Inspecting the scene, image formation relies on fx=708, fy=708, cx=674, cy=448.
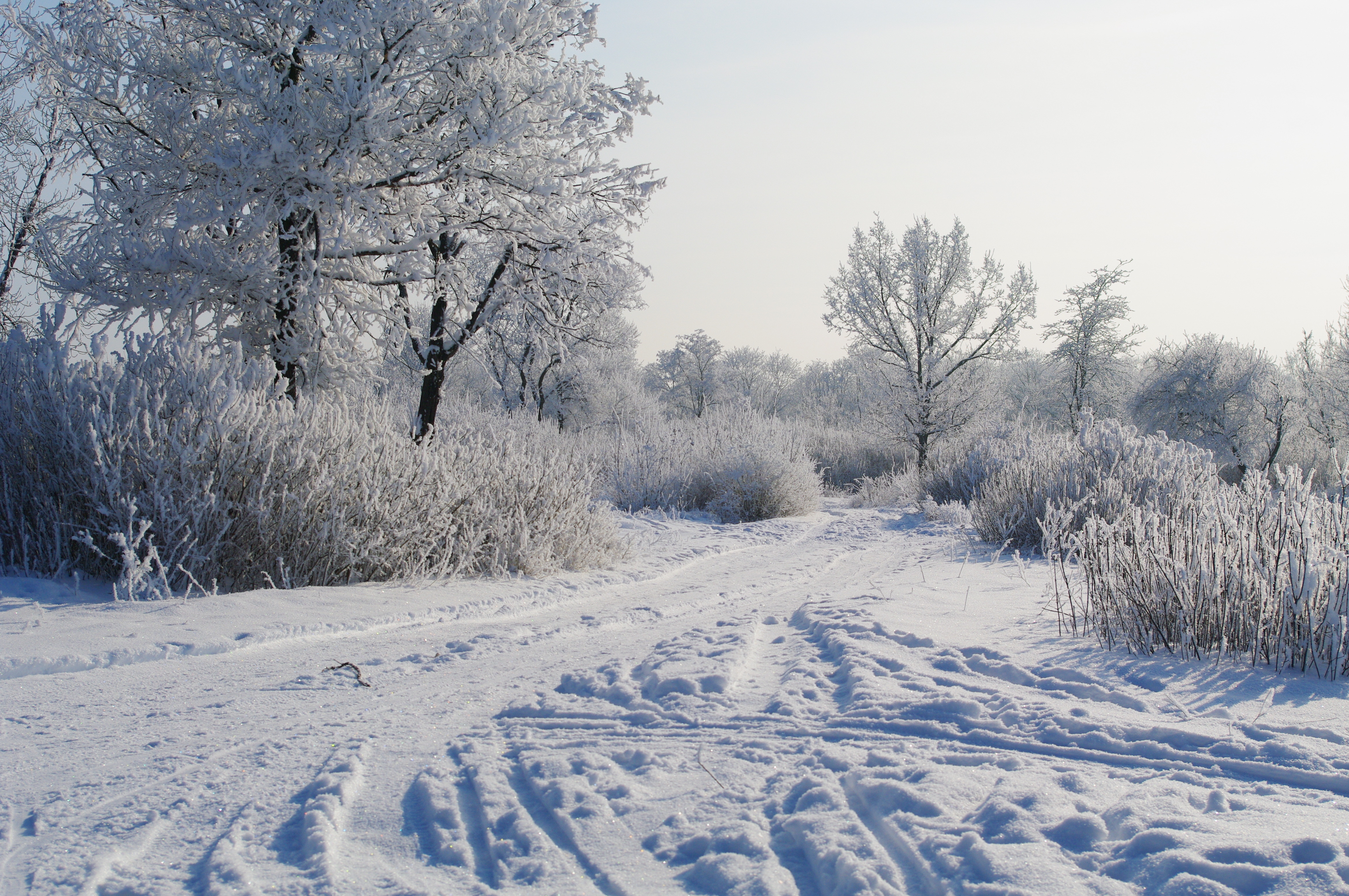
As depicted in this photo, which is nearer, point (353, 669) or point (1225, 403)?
point (353, 669)

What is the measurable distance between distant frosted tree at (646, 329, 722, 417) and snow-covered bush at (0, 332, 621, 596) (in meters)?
42.3

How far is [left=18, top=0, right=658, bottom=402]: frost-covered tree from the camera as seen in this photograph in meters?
6.94

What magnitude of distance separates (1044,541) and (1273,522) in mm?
3025

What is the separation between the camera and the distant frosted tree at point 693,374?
159 feet

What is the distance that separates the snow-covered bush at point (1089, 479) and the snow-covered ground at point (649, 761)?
364 cm

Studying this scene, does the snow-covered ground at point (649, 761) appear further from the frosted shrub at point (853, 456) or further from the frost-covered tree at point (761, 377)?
the frost-covered tree at point (761, 377)

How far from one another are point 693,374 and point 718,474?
37070mm

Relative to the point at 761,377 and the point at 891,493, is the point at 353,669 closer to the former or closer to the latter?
the point at 891,493

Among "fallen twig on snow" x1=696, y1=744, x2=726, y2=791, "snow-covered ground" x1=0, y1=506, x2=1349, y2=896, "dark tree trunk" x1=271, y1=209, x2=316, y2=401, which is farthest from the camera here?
"dark tree trunk" x1=271, y1=209, x2=316, y2=401

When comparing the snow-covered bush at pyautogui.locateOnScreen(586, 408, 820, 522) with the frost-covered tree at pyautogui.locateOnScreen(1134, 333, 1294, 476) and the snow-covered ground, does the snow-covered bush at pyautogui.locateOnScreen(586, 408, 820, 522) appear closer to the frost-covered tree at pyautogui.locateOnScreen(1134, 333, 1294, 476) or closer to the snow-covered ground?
the snow-covered ground

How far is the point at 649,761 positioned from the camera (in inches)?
88.3

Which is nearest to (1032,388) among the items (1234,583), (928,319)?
(928,319)

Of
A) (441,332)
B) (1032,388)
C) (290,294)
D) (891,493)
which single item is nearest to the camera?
(290,294)

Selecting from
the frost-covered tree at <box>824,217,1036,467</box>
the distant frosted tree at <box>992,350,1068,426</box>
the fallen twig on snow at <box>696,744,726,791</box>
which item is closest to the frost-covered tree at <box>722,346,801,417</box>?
the distant frosted tree at <box>992,350,1068,426</box>
